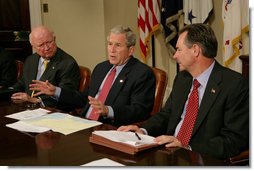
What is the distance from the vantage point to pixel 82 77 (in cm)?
299

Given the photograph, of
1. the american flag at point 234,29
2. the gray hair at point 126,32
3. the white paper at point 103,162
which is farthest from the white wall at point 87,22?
the white paper at point 103,162

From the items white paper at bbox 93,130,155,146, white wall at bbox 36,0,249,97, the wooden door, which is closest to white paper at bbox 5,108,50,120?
white paper at bbox 93,130,155,146

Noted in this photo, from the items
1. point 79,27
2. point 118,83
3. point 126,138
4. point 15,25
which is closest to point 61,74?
point 118,83

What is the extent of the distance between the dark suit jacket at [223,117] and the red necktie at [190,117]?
0.13 feet

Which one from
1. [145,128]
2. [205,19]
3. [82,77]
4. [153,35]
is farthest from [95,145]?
[153,35]

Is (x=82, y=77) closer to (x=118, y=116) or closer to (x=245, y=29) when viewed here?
(x=118, y=116)

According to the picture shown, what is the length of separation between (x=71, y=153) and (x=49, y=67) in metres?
1.63

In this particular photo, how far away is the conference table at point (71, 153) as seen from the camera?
4.15 ft

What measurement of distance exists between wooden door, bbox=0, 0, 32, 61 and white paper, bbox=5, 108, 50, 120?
337cm

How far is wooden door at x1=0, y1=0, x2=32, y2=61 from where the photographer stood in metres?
5.23

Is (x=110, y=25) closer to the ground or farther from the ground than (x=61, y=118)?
farther from the ground

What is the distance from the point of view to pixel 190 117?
5.91ft

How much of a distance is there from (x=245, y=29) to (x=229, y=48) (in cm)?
23

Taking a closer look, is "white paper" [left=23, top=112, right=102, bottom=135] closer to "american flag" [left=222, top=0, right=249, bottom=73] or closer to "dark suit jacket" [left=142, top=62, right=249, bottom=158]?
"dark suit jacket" [left=142, top=62, right=249, bottom=158]
